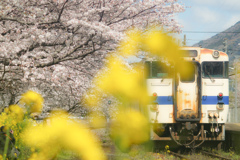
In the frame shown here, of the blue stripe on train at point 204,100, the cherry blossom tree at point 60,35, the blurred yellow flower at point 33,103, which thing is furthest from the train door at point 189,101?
the blurred yellow flower at point 33,103

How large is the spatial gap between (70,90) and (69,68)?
4.47 feet

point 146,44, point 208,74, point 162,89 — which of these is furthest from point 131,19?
point 146,44

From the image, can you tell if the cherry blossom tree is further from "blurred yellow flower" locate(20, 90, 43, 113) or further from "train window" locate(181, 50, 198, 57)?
Answer: "blurred yellow flower" locate(20, 90, 43, 113)

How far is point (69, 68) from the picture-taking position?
27.6 feet

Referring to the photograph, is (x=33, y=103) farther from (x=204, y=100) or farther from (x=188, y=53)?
(x=204, y=100)

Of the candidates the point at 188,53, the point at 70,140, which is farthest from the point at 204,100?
the point at 70,140

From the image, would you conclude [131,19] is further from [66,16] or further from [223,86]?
[223,86]

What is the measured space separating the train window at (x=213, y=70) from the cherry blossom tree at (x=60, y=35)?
2.53m

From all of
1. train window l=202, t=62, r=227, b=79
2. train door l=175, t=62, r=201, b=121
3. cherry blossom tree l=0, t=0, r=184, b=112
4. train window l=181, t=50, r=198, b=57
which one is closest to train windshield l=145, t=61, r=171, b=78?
train window l=181, t=50, r=198, b=57

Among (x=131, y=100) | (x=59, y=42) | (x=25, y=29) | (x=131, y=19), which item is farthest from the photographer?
(x=131, y=19)

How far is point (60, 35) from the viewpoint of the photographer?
8234 millimetres

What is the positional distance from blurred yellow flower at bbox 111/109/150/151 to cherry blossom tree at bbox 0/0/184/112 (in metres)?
5.81

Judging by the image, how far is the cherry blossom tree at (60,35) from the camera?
23.2 feet

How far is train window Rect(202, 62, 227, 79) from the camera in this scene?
9.87 m
